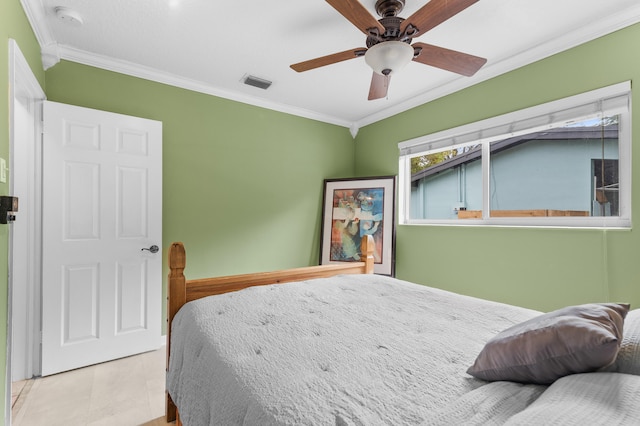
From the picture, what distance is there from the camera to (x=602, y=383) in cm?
64

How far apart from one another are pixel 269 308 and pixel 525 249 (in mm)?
2080

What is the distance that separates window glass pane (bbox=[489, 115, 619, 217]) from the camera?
2.02m

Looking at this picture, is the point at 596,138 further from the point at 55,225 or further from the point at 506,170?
the point at 55,225

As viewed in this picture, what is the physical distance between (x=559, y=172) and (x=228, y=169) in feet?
9.72

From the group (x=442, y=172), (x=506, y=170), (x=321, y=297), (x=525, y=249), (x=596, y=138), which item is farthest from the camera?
(x=442, y=172)

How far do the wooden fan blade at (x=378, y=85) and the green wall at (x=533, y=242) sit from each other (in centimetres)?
106

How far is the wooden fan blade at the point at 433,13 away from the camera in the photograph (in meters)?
1.32

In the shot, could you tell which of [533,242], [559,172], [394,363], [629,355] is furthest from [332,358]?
[559,172]

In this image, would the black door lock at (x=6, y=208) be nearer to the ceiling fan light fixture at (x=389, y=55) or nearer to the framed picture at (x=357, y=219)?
the ceiling fan light fixture at (x=389, y=55)

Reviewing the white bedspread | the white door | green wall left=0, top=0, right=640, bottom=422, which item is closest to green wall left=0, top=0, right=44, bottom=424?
green wall left=0, top=0, right=640, bottom=422

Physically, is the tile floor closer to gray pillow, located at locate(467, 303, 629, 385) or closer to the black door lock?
the black door lock

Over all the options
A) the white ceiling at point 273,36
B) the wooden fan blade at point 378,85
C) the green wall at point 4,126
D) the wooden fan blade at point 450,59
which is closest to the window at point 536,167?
the white ceiling at point 273,36

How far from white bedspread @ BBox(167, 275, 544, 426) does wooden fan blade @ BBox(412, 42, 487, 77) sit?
1424mm

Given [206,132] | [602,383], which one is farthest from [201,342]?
[206,132]
